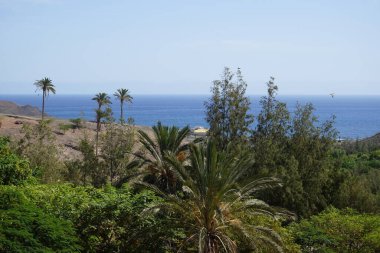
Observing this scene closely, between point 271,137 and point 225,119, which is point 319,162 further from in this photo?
point 225,119

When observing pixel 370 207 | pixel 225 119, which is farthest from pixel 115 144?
pixel 370 207

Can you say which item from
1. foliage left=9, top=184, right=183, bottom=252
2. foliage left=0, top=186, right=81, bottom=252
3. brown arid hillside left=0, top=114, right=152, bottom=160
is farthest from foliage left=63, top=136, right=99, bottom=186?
foliage left=0, top=186, right=81, bottom=252

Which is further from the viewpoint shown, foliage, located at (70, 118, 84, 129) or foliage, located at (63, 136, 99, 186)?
foliage, located at (70, 118, 84, 129)

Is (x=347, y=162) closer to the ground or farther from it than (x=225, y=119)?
closer to the ground

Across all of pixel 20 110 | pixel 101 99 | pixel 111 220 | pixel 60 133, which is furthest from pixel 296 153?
pixel 20 110

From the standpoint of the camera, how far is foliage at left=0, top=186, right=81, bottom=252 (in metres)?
10.9

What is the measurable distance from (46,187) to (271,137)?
12.7 meters

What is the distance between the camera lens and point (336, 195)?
26.6 m

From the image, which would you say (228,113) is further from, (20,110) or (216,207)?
(20,110)

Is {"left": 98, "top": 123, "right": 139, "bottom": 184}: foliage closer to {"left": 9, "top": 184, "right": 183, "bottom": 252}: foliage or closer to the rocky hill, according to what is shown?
{"left": 9, "top": 184, "right": 183, "bottom": 252}: foliage

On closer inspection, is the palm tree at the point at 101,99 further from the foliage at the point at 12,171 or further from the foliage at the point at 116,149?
the foliage at the point at 12,171

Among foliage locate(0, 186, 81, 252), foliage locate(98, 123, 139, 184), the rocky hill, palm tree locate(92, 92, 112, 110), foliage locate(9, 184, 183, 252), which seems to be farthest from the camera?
the rocky hill

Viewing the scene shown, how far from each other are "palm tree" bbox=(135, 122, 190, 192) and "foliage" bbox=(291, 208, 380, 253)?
5.52 meters

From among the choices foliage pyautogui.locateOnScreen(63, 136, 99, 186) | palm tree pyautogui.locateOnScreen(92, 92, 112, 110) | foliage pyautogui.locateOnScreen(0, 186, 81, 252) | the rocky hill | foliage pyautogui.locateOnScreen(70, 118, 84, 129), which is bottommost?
the rocky hill
